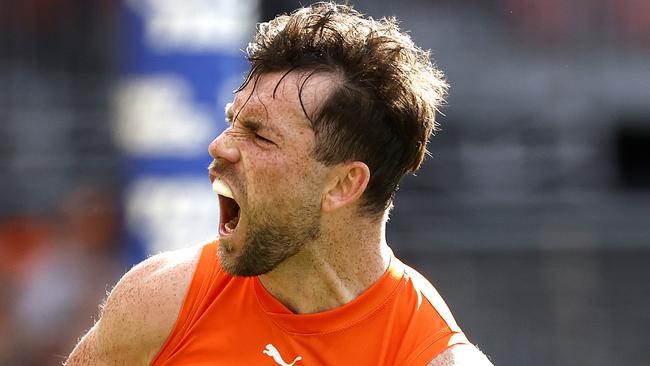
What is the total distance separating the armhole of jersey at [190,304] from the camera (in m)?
3.65

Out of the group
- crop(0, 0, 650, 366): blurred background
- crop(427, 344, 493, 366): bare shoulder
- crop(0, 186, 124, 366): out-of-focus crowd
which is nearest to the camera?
crop(427, 344, 493, 366): bare shoulder

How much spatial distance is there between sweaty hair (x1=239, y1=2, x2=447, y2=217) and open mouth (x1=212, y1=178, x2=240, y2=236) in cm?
28

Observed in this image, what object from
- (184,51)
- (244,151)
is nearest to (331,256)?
(244,151)

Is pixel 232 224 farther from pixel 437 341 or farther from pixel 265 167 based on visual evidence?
pixel 437 341

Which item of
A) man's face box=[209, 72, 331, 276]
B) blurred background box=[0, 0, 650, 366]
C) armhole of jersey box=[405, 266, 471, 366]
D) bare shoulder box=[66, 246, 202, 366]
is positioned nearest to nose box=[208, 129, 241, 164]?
man's face box=[209, 72, 331, 276]

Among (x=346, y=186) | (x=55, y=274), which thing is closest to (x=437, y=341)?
(x=346, y=186)

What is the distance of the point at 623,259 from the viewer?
9.70m

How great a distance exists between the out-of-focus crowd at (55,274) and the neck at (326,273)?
515 centimetres

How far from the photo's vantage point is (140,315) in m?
3.65

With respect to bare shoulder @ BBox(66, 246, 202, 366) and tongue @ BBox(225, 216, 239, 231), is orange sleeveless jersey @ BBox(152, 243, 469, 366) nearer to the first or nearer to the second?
bare shoulder @ BBox(66, 246, 202, 366)

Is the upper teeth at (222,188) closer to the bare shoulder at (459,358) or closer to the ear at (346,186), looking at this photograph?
the ear at (346,186)

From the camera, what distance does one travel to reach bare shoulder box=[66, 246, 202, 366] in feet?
12.0

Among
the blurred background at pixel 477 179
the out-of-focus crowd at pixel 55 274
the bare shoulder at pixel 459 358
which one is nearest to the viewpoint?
the bare shoulder at pixel 459 358

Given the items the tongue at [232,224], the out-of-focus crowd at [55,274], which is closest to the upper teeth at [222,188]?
the tongue at [232,224]
